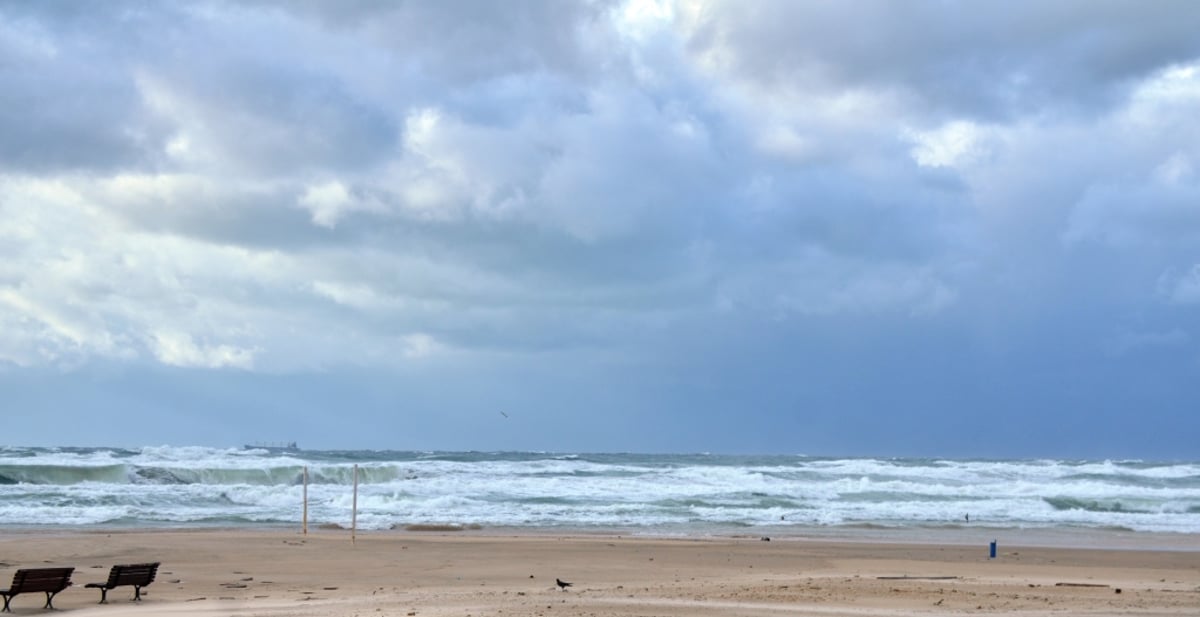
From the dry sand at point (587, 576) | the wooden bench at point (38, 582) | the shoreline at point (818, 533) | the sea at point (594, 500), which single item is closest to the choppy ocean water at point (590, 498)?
the sea at point (594, 500)

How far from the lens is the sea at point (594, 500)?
27.9 metres

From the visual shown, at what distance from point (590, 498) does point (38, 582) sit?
23.8m

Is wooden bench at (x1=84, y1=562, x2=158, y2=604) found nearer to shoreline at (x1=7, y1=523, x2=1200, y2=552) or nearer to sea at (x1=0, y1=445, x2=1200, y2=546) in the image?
shoreline at (x1=7, y1=523, x2=1200, y2=552)

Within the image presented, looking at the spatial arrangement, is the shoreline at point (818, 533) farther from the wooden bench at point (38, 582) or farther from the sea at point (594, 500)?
the wooden bench at point (38, 582)

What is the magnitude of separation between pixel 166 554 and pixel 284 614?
345 inches

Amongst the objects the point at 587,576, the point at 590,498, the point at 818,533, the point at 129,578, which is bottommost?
the point at 590,498

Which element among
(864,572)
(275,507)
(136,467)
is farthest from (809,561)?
(136,467)

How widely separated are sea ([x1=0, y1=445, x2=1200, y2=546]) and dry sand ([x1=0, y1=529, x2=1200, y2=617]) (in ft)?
12.7

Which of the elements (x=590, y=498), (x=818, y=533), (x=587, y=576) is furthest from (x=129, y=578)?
(x=590, y=498)

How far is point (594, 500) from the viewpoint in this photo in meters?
35.2

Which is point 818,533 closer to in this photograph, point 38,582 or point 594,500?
point 594,500

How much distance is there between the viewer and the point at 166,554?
1950 cm

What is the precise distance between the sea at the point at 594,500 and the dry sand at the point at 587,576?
3.89 metres

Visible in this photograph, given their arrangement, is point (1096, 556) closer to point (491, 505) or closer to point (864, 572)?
point (864, 572)
